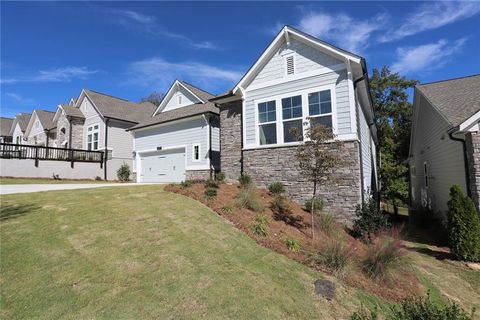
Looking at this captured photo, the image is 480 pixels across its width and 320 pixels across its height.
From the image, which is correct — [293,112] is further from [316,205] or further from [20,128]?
[20,128]

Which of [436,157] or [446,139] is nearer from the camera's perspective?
[446,139]

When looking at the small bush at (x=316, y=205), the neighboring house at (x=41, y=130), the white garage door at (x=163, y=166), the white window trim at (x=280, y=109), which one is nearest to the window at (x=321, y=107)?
the white window trim at (x=280, y=109)

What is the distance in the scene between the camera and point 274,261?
229 inches

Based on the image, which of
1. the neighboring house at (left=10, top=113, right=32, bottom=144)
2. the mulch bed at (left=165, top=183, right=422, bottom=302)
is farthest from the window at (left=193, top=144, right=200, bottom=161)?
the neighboring house at (left=10, top=113, right=32, bottom=144)

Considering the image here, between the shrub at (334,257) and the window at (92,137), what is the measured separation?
2431cm

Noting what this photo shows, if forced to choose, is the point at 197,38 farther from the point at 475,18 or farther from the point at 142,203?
the point at 475,18

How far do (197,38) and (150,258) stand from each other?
43.1 feet

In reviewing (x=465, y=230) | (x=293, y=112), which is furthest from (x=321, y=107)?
(x=465, y=230)

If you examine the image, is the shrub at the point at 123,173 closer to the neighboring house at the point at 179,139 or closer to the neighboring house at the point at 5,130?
the neighboring house at the point at 179,139

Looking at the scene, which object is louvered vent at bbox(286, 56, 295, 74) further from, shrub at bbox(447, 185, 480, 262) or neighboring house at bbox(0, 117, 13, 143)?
neighboring house at bbox(0, 117, 13, 143)

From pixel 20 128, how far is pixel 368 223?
1760 inches

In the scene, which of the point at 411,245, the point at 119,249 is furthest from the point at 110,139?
the point at 411,245

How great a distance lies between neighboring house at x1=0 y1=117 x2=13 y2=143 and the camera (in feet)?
131

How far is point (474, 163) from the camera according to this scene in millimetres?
8461
